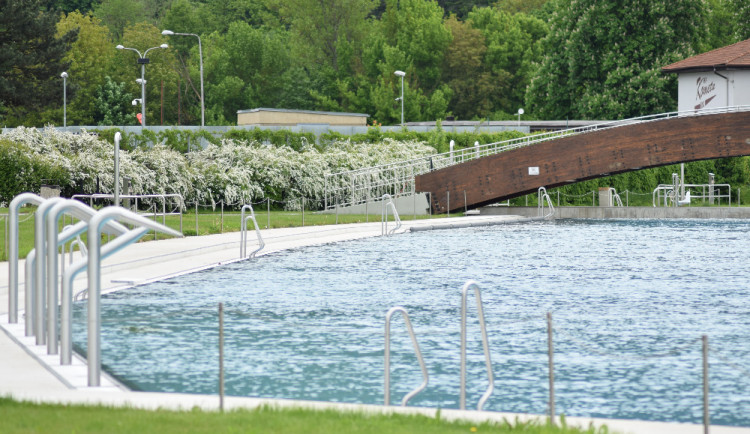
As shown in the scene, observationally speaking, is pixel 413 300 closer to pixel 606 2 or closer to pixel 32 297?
pixel 32 297

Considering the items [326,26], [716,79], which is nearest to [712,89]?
[716,79]

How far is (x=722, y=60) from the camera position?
1858 inches

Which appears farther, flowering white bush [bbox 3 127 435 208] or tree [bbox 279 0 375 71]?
tree [bbox 279 0 375 71]

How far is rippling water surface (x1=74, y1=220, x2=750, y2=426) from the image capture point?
34.4 ft

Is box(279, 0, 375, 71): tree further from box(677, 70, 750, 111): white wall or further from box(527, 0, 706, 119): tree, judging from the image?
box(677, 70, 750, 111): white wall

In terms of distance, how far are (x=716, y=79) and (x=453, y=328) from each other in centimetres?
3739

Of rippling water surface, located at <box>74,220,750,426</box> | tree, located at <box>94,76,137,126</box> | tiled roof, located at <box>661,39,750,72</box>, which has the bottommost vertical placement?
rippling water surface, located at <box>74,220,750,426</box>

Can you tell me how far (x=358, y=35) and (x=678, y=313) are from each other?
81.0 m

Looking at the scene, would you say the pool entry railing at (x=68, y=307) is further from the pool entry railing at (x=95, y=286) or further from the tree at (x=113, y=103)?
the tree at (x=113, y=103)

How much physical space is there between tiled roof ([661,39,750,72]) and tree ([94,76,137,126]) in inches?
1933

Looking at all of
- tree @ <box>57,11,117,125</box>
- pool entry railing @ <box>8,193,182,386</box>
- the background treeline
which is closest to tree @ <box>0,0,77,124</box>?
the background treeline

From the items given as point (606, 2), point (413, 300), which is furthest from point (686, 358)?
point (606, 2)

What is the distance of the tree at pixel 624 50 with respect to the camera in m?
61.2

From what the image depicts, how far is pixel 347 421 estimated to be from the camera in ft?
25.7
